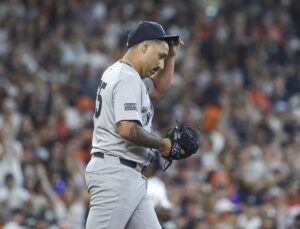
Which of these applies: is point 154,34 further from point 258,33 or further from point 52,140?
point 258,33

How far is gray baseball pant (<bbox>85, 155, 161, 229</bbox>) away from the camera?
493 cm

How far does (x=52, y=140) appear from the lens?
11.1 metres

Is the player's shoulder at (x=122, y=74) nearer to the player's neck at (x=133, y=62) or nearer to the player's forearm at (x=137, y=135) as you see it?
the player's neck at (x=133, y=62)

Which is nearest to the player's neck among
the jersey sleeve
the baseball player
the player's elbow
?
the baseball player

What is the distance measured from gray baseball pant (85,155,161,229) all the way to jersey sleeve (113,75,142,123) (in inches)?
11.7

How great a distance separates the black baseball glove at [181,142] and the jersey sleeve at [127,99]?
0.26 meters

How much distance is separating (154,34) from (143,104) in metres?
0.44

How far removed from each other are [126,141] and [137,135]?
172 mm

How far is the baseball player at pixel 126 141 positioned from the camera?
16.1ft

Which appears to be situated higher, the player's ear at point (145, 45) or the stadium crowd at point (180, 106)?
the player's ear at point (145, 45)

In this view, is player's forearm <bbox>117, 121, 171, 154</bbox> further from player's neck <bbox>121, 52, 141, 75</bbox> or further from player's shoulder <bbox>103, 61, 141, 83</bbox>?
player's neck <bbox>121, 52, 141, 75</bbox>

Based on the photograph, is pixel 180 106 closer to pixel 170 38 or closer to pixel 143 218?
pixel 170 38

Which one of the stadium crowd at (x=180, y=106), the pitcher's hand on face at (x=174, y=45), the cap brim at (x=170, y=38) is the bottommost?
the stadium crowd at (x=180, y=106)

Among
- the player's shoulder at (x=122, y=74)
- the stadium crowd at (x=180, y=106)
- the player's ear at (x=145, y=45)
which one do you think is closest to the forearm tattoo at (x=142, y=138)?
the player's shoulder at (x=122, y=74)
